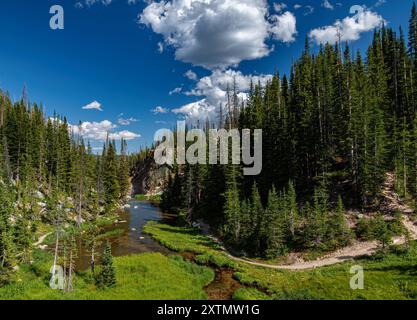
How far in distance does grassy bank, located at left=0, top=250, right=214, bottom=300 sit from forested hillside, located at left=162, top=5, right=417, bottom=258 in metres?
12.3

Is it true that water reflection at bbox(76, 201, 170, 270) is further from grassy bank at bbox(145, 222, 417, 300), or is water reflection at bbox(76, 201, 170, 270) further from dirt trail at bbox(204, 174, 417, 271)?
dirt trail at bbox(204, 174, 417, 271)

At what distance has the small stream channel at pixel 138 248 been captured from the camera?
28922 mm

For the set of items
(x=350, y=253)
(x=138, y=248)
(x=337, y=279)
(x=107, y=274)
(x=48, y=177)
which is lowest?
(x=138, y=248)

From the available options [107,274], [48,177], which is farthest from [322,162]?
[48,177]

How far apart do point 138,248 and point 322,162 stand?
3425cm

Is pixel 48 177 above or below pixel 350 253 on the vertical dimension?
above

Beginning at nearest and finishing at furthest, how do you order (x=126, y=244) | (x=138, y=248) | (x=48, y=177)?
(x=138, y=248) → (x=126, y=244) → (x=48, y=177)

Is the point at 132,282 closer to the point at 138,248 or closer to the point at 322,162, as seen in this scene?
the point at 138,248

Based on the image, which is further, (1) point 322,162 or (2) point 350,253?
(1) point 322,162

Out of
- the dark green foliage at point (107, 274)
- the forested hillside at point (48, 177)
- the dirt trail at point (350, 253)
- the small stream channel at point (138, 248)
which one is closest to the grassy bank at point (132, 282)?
the dark green foliage at point (107, 274)

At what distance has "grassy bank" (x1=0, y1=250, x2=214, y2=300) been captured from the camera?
972 inches

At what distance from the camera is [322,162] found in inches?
1917
